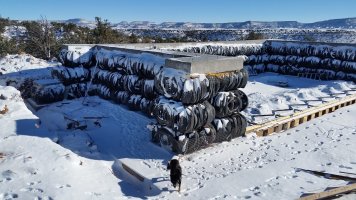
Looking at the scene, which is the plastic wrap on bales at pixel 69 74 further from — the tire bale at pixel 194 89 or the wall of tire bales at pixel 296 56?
the tire bale at pixel 194 89

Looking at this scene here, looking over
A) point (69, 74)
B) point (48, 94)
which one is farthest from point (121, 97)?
point (48, 94)

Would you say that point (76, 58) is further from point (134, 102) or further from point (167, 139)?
point (167, 139)

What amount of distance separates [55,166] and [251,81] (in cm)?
1007

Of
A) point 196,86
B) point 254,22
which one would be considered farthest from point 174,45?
point 254,22

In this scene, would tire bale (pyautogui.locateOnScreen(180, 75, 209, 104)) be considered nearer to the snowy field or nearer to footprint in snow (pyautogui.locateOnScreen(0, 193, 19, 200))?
the snowy field

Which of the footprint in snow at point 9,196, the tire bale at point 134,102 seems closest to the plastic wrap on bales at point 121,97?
the tire bale at point 134,102

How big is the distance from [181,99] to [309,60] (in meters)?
10.7

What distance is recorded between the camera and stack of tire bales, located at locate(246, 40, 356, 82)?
14.2m

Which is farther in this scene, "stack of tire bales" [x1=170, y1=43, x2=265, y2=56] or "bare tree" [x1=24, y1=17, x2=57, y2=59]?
"bare tree" [x1=24, y1=17, x2=57, y2=59]

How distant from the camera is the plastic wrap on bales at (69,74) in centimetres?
1045

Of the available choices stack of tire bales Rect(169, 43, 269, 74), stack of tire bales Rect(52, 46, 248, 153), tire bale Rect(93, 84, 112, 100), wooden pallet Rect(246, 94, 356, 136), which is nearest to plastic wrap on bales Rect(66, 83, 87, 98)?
tire bale Rect(93, 84, 112, 100)

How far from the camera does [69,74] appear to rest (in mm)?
10469

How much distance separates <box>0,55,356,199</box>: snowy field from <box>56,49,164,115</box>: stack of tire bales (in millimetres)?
406

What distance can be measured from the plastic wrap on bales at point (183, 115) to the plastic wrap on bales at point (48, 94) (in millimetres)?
4505
